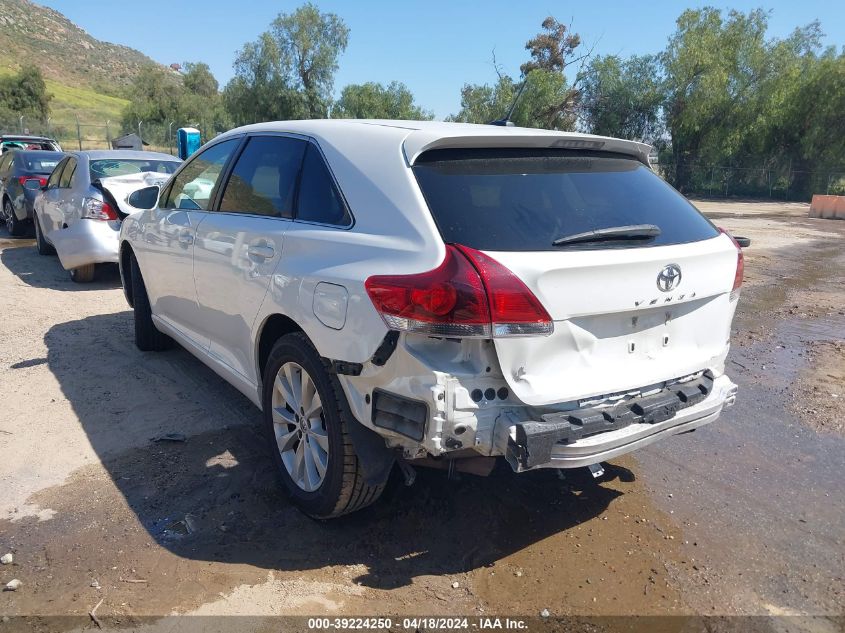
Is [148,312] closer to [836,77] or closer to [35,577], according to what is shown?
[35,577]

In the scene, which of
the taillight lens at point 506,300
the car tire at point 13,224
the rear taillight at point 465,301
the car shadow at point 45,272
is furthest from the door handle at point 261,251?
the car tire at point 13,224

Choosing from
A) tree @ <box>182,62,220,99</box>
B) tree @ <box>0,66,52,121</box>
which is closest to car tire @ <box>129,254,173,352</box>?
tree @ <box>0,66,52,121</box>

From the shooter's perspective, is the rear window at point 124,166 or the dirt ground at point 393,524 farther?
the rear window at point 124,166

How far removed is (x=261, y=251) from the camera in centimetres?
334

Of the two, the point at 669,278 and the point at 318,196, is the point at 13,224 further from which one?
the point at 669,278

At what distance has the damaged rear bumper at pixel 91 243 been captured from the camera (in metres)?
7.83

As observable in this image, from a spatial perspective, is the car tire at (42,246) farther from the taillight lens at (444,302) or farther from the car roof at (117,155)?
the taillight lens at (444,302)

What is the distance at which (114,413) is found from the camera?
4.47 meters

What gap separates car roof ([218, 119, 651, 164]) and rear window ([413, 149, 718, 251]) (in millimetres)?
41

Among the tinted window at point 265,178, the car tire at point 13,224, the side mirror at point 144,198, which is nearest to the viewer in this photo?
the tinted window at point 265,178

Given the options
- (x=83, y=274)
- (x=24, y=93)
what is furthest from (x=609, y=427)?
(x=24, y=93)

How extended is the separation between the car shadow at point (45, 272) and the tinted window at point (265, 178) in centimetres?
522

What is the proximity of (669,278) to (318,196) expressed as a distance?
65.0 inches

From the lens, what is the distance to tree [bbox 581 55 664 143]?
36.2 m
